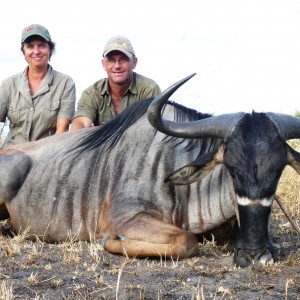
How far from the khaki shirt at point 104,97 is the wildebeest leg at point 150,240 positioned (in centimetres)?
311

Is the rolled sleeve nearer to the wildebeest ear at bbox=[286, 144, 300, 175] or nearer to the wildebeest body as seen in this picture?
the wildebeest body

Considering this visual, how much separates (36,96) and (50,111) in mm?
262

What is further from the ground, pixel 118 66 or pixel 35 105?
pixel 118 66

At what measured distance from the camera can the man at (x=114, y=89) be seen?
8469mm

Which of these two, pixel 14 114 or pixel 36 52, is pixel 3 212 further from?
pixel 36 52

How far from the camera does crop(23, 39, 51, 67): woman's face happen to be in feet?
28.9

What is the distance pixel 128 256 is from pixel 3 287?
4.70ft

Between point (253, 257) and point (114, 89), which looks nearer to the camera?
point (253, 257)

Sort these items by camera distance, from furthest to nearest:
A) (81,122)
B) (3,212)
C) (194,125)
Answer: (81,122) < (3,212) < (194,125)

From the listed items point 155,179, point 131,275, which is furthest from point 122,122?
point 131,275

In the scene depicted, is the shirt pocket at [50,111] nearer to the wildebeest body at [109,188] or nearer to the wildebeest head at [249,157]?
the wildebeest body at [109,188]

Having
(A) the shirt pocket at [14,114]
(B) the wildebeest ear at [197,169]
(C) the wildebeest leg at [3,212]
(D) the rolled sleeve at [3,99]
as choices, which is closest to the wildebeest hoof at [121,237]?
(B) the wildebeest ear at [197,169]

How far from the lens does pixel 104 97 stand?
344 inches

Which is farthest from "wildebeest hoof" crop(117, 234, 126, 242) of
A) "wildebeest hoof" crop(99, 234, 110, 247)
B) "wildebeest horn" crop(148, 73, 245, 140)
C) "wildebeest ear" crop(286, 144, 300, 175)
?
"wildebeest ear" crop(286, 144, 300, 175)
